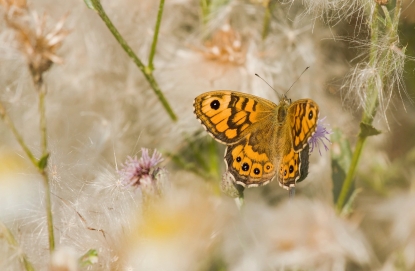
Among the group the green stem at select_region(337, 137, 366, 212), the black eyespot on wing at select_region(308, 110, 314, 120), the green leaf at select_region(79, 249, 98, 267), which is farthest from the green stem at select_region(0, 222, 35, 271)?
the green stem at select_region(337, 137, 366, 212)

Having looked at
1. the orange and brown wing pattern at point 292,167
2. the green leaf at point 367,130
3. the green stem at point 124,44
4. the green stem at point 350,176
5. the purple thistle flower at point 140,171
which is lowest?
the green stem at point 350,176

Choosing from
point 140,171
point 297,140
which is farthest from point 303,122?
point 140,171

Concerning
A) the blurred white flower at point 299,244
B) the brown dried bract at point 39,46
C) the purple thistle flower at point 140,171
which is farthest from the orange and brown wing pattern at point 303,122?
the brown dried bract at point 39,46

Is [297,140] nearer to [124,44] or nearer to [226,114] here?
[226,114]

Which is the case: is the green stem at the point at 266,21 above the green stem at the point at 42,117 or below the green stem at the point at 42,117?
below

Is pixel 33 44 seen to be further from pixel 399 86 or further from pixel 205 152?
pixel 399 86

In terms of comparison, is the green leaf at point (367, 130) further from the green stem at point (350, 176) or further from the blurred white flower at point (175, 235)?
the blurred white flower at point (175, 235)

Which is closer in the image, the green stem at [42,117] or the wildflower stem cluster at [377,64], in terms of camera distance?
the green stem at [42,117]
